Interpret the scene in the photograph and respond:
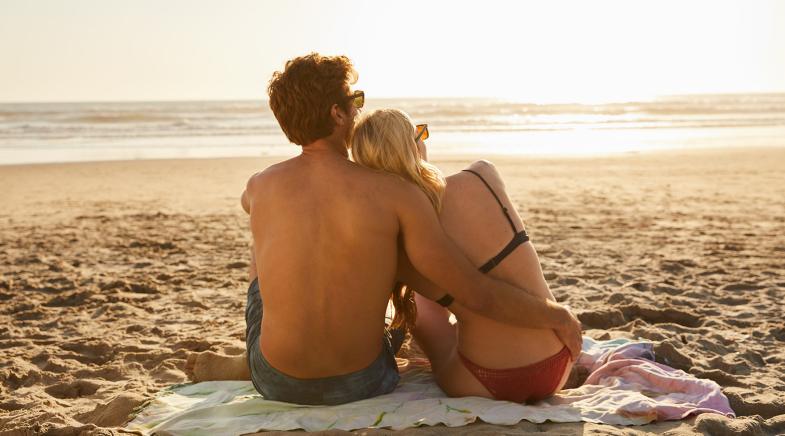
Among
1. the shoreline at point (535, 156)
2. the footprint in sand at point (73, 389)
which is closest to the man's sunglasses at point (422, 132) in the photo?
the footprint in sand at point (73, 389)

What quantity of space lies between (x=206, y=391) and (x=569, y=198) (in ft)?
24.0

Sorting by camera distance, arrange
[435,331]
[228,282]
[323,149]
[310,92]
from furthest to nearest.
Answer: [228,282], [435,331], [323,149], [310,92]

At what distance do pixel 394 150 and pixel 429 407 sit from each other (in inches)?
41.5

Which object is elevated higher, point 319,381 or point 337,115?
point 337,115

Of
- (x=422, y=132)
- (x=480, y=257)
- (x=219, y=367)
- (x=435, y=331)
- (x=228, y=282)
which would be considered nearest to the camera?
(x=480, y=257)

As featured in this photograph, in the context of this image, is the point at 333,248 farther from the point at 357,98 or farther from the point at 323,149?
the point at 357,98

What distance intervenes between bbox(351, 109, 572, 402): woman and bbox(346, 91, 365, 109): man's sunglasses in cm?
7

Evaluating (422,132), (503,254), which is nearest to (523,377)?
(503,254)

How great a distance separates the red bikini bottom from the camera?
3.18 metres

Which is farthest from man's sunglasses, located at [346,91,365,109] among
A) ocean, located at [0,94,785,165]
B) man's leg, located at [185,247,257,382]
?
ocean, located at [0,94,785,165]

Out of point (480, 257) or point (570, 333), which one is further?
point (570, 333)

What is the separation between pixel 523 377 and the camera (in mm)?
3180

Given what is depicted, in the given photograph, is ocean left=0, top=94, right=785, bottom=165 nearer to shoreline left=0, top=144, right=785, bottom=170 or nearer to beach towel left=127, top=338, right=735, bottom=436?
shoreline left=0, top=144, right=785, bottom=170

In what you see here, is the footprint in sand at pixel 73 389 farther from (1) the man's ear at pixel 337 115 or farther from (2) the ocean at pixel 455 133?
(2) the ocean at pixel 455 133
